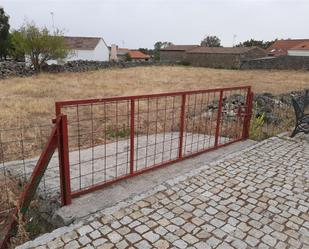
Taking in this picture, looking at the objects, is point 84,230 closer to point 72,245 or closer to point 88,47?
point 72,245

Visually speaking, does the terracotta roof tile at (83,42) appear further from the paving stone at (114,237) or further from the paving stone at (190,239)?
the paving stone at (190,239)

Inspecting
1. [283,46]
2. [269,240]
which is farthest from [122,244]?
[283,46]

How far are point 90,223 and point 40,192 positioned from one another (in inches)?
44.0

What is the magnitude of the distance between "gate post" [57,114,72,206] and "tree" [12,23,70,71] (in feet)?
79.0

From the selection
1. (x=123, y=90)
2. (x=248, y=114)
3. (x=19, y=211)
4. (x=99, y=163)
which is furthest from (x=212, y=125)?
(x=123, y=90)

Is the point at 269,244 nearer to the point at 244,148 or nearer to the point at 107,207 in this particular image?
the point at 107,207

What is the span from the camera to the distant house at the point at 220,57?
144ft

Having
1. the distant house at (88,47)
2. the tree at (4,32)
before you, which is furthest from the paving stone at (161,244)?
the distant house at (88,47)

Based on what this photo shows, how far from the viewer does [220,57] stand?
45.3 m

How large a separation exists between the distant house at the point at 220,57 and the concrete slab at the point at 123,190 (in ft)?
126

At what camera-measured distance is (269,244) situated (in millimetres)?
3152

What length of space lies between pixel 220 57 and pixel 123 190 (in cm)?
4392

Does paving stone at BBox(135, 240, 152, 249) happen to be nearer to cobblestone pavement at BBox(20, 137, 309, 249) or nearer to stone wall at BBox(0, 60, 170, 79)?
cobblestone pavement at BBox(20, 137, 309, 249)

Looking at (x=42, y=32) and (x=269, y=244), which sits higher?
(x=42, y=32)
